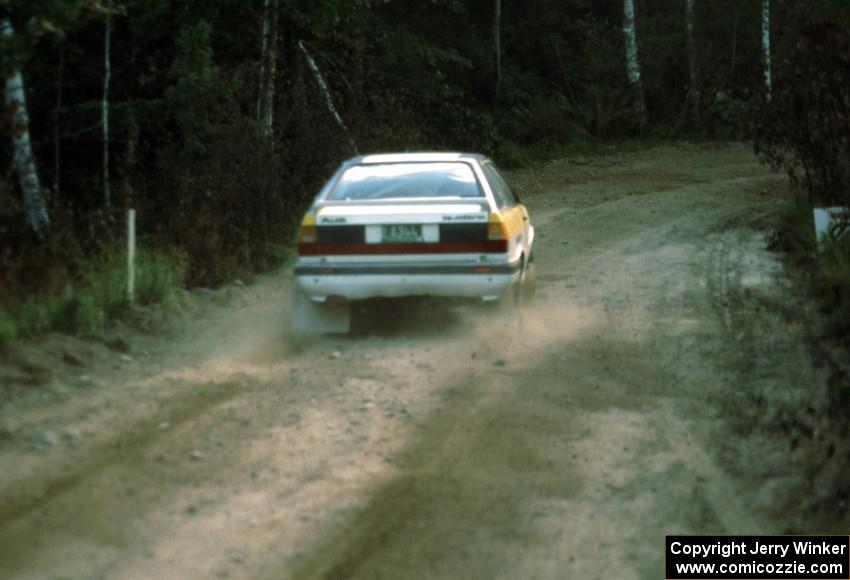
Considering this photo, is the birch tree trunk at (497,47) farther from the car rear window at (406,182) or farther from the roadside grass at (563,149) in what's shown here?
the car rear window at (406,182)

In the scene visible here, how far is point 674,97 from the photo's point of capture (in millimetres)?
38781

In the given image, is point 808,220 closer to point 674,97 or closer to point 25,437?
point 25,437

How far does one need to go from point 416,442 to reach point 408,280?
117 inches

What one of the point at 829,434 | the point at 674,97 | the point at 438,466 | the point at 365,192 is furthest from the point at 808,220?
the point at 674,97

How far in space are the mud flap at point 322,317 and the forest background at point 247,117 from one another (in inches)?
64.7

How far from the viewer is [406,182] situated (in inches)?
433

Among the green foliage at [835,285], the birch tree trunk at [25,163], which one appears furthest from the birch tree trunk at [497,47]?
the green foliage at [835,285]

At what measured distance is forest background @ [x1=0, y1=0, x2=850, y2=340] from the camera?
485 inches

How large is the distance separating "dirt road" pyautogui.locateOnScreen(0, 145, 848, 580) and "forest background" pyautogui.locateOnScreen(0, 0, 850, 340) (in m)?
1.75

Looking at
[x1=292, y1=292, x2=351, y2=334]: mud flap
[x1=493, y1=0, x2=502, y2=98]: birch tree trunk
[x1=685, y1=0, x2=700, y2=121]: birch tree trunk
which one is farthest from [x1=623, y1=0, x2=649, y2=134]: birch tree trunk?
[x1=292, y1=292, x2=351, y2=334]: mud flap

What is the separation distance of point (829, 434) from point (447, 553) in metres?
2.57

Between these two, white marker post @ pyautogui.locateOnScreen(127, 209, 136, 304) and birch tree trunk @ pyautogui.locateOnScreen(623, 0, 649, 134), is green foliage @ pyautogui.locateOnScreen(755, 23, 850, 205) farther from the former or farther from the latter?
birch tree trunk @ pyautogui.locateOnScreen(623, 0, 649, 134)

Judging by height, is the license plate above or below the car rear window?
below

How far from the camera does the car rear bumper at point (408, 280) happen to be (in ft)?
33.4
